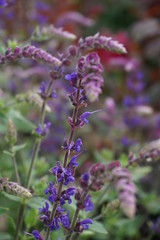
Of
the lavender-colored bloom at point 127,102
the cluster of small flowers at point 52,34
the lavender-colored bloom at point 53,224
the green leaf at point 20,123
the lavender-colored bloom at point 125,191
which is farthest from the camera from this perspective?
the lavender-colored bloom at point 127,102

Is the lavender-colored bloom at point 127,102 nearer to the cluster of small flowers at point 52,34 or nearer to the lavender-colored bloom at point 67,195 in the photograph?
the cluster of small flowers at point 52,34

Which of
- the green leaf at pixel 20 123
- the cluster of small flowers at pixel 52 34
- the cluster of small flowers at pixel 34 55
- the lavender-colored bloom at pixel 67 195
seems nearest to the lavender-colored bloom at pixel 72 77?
the cluster of small flowers at pixel 34 55

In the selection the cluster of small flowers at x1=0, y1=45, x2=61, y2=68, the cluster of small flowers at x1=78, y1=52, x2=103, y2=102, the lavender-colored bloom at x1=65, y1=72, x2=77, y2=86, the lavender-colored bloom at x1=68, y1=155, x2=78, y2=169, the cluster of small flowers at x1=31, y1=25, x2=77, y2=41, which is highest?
the cluster of small flowers at x1=31, y1=25, x2=77, y2=41

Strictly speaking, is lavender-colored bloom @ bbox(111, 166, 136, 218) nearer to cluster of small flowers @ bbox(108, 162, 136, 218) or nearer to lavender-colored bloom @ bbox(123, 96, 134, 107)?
cluster of small flowers @ bbox(108, 162, 136, 218)

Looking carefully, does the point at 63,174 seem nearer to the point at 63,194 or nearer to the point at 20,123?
the point at 63,194

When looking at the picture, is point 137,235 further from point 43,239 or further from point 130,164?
point 43,239

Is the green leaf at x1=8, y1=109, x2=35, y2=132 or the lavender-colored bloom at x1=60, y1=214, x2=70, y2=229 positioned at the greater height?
the green leaf at x1=8, y1=109, x2=35, y2=132

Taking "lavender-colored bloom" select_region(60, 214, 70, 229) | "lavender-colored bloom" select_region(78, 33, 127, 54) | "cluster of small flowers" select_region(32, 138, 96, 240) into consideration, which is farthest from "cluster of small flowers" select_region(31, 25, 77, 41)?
"lavender-colored bloom" select_region(60, 214, 70, 229)

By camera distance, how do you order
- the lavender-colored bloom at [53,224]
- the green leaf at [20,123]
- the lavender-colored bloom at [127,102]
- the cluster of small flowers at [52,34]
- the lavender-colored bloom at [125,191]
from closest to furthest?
the lavender-colored bloom at [125,191]
the lavender-colored bloom at [53,224]
the cluster of small flowers at [52,34]
the green leaf at [20,123]
the lavender-colored bloom at [127,102]

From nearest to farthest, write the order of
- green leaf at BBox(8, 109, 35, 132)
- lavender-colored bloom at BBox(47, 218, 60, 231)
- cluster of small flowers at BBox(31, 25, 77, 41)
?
lavender-colored bloom at BBox(47, 218, 60, 231) → cluster of small flowers at BBox(31, 25, 77, 41) → green leaf at BBox(8, 109, 35, 132)

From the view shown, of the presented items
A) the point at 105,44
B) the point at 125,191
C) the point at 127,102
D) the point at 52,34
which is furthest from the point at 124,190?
the point at 127,102
